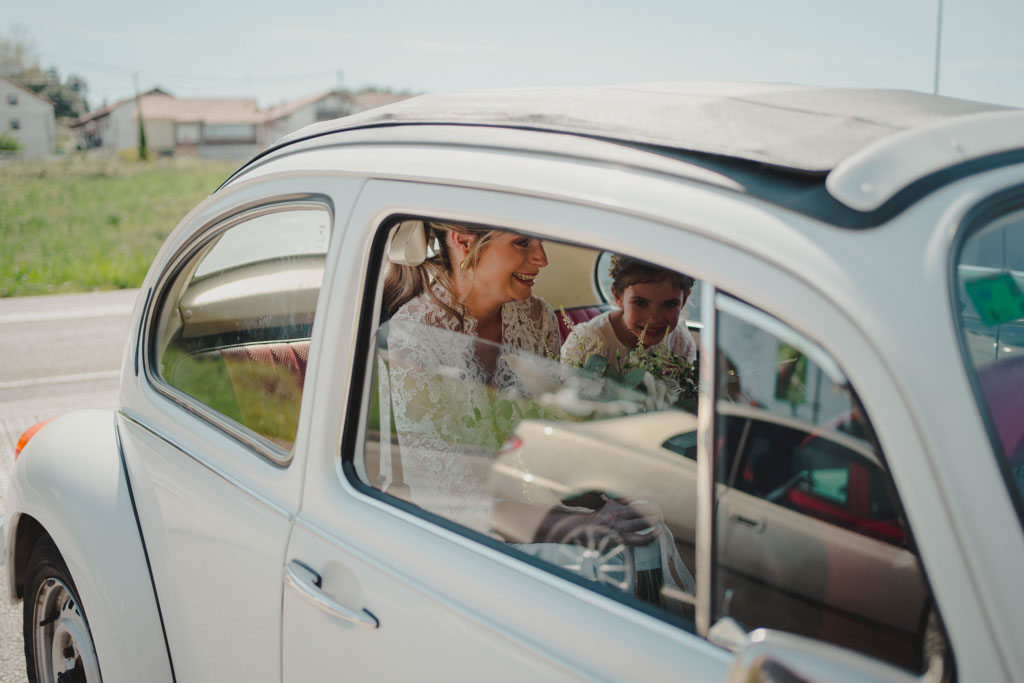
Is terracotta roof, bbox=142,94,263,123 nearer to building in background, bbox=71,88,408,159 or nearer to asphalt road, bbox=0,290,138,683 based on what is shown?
building in background, bbox=71,88,408,159

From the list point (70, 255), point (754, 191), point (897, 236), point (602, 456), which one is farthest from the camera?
point (70, 255)

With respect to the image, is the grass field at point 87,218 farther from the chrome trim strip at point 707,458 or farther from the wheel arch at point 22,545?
the chrome trim strip at point 707,458

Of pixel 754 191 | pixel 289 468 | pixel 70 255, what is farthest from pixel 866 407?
pixel 70 255

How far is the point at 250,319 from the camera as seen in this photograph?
1.99m

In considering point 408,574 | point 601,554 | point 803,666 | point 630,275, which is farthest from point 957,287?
point 630,275

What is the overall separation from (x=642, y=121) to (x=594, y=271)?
214 centimetres

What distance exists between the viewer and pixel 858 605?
937 mm

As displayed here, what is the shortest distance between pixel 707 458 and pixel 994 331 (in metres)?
0.63

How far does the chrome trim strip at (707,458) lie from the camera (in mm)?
1030

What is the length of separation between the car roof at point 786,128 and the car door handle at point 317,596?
816mm

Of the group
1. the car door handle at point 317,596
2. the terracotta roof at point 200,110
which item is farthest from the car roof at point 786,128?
the terracotta roof at point 200,110

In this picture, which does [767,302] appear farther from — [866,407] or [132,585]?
[132,585]

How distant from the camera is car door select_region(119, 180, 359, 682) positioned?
62.0 inches

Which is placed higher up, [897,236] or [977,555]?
[897,236]
